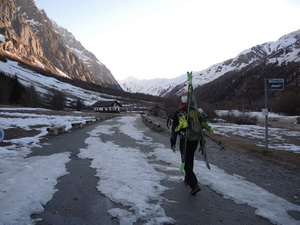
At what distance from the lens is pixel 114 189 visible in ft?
17.4

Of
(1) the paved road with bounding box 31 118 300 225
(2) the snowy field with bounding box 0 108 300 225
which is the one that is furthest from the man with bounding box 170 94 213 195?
(2) the snowy field with bounding box 0 108 300 225

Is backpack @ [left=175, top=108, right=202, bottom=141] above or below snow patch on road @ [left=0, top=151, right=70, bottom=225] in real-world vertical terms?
above

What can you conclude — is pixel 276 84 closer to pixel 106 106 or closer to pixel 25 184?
pixel 25 184

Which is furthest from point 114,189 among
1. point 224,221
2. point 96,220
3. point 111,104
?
point 111,104

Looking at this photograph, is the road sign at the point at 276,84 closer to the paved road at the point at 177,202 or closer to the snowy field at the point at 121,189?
the paved road at the point at 177,202

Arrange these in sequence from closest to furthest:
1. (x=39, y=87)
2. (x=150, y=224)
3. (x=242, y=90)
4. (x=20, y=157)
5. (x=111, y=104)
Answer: (x=150, y=224) < (x=20, y=157) < (x=111, y=104) < (x=39, y=87) < (x=242, y=90)

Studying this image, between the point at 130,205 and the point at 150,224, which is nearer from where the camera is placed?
the point at 150,224

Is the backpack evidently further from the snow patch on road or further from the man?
the snow patch on road

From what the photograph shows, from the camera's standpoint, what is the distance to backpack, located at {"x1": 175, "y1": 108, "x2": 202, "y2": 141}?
524 cm

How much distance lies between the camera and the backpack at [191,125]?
206 inches

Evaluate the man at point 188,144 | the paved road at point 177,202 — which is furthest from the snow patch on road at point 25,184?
the man at point 188,144

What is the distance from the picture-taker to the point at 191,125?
5.29 meters

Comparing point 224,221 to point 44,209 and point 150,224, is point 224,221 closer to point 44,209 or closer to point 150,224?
point 150,224

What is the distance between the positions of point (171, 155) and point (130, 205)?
5.30m
